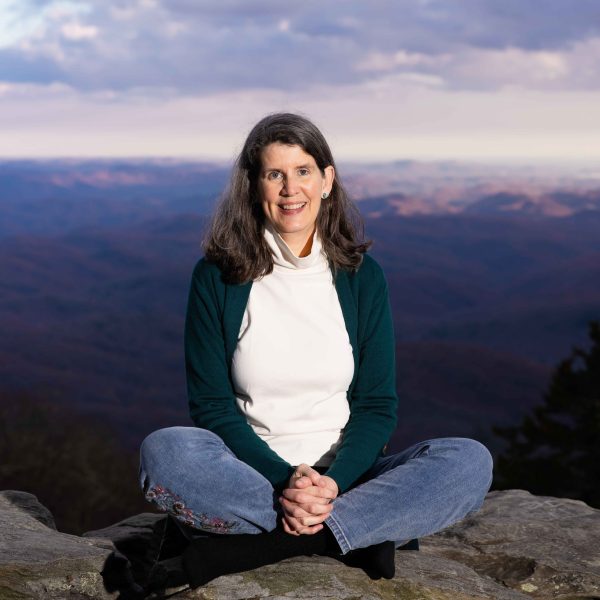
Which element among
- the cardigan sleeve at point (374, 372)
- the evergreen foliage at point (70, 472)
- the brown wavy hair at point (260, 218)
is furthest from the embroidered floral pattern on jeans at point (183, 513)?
the evergreen foliage at point (70, 472)

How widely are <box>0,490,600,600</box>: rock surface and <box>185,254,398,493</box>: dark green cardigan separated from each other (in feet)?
1.38

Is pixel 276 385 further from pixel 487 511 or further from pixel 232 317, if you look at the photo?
pixel 487 511

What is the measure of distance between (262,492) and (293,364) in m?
0.58

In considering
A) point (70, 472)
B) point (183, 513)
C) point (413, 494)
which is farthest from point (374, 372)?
point (70, 472)

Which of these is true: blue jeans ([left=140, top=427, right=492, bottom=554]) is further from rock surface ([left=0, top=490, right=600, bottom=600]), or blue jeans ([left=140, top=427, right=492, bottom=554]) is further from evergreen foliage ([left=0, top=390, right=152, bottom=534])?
evergreen foliage ([left=0, top=390, right=152, bottom=534])

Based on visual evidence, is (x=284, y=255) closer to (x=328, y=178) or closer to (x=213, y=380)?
(x=328, y=178)

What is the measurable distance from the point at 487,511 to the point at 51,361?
110 m

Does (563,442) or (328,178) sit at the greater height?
(328,178)

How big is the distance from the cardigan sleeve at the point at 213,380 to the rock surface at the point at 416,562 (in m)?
0.47

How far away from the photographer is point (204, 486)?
337 centimetres

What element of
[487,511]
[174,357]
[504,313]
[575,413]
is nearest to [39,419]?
[575,413]

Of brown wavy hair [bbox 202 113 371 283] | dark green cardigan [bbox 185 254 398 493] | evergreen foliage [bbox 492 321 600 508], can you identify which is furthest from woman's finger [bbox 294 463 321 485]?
evergreen foliage [bbox 492 321 600 508]

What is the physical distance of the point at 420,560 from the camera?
3.80 metres

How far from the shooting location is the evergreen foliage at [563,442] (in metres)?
19.8
